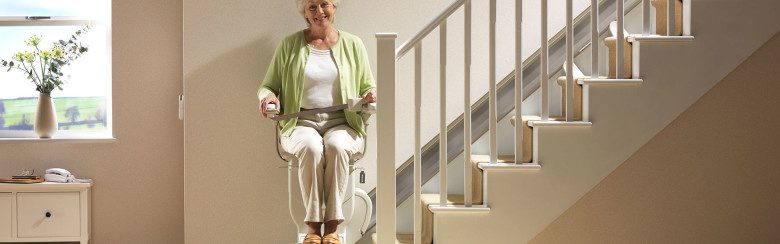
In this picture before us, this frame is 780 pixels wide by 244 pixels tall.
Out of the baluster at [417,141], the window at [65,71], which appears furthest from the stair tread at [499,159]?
the window at [65,71]

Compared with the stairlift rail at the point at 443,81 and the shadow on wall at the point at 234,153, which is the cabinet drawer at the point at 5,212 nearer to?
the shadow on wall at the point at 234,153

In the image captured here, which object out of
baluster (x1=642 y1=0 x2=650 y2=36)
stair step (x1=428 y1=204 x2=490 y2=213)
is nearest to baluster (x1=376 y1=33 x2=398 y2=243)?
stair step (x1=428 y1=204 x2=490 y2=213)

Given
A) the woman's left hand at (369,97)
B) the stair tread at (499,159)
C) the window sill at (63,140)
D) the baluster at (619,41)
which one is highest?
the baluster at (619,41)

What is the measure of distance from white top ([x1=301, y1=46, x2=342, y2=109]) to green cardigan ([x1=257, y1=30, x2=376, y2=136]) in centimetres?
3

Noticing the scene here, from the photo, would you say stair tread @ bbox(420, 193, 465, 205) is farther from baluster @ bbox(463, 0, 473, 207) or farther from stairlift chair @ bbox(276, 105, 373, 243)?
stairlift chair @ bbox(276, 105, 373, 243)

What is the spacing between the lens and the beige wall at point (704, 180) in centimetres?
396

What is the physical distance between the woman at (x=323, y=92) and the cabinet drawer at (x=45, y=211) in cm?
129

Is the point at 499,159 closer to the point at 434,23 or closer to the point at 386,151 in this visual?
the point at 386,151

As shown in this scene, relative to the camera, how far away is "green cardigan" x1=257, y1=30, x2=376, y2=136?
4285 millimetres

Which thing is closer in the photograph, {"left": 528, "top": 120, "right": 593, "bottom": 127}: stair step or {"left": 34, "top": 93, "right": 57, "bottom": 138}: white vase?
{"left": 528, "top": 120, "right": 593, "bottom": 127}: stair step

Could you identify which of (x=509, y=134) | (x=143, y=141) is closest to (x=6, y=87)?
(x=143, y=141)

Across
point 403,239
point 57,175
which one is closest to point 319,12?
point 403,239

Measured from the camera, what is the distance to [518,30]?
3693 mm

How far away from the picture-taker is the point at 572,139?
3.76 metres
